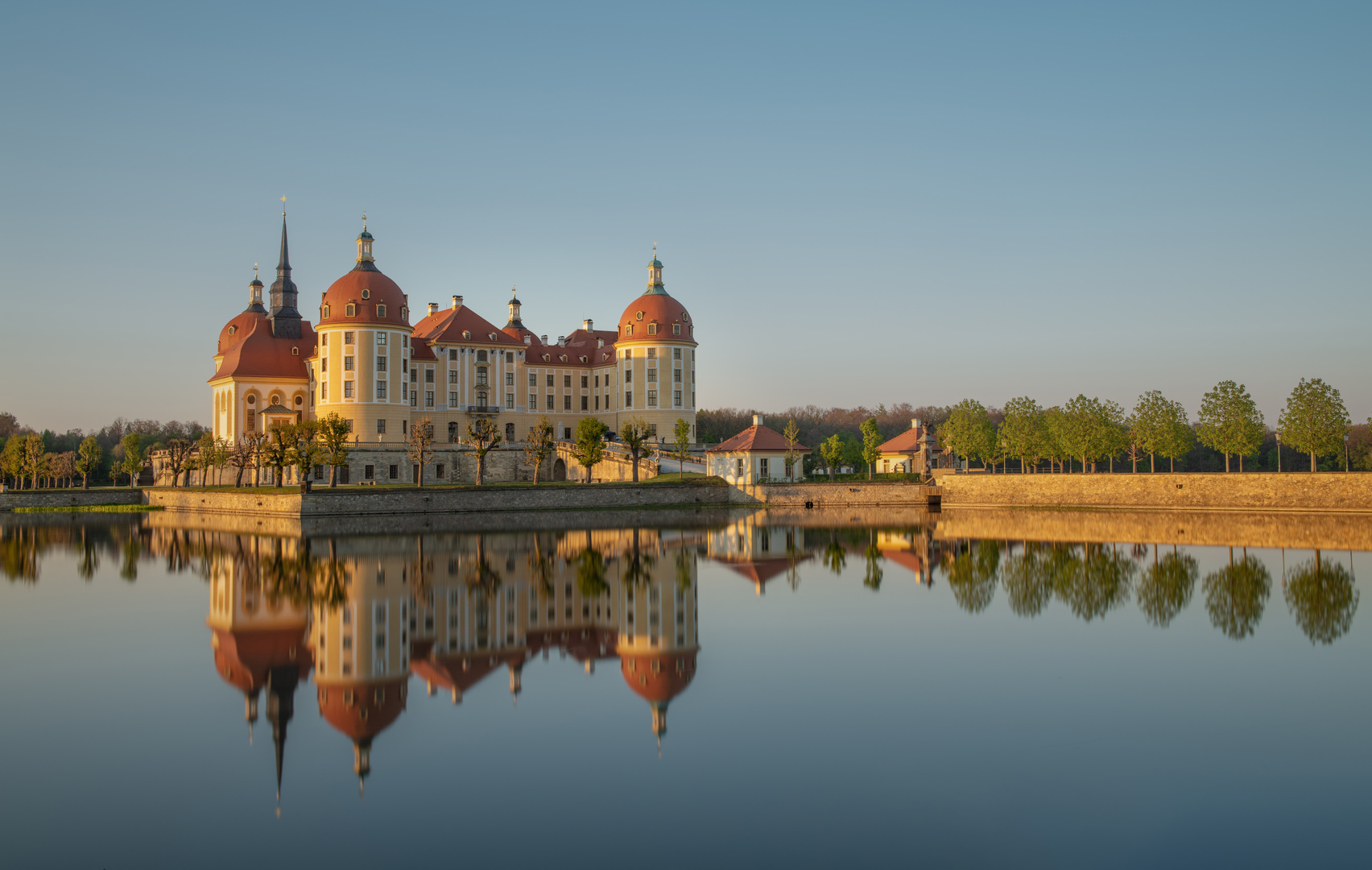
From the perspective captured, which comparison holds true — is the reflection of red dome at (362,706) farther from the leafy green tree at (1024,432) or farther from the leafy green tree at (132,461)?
the leafy green tree at (132,461)

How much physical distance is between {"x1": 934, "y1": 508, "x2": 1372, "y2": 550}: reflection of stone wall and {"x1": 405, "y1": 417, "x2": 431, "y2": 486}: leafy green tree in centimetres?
2469

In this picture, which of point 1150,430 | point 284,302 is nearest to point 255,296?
point 284,302

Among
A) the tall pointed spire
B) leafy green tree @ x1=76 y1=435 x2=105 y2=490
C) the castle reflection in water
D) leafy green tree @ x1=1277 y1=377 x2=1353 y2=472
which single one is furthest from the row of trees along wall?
leafy green tree @ x1=76 y1=435 x2=105 y2=490

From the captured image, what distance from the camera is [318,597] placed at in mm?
19172

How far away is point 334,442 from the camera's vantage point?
4619 centimetres

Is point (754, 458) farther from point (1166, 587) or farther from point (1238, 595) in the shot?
point (1238, 595)

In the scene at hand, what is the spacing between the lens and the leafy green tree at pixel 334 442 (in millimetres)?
45938

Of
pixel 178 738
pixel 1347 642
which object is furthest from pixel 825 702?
pixel 1347 642

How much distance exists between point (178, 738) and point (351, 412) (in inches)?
A: 1803

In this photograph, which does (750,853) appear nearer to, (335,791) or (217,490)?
(335,791)

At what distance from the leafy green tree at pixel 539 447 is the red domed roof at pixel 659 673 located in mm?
35130

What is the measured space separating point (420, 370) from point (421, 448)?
14797 mm

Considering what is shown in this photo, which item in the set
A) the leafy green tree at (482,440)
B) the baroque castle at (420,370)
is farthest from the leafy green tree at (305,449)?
the leafy green tree at (482,440)

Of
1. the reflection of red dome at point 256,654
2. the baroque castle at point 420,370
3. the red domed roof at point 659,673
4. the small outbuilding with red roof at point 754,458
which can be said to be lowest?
the red domed roof at point 659,673
